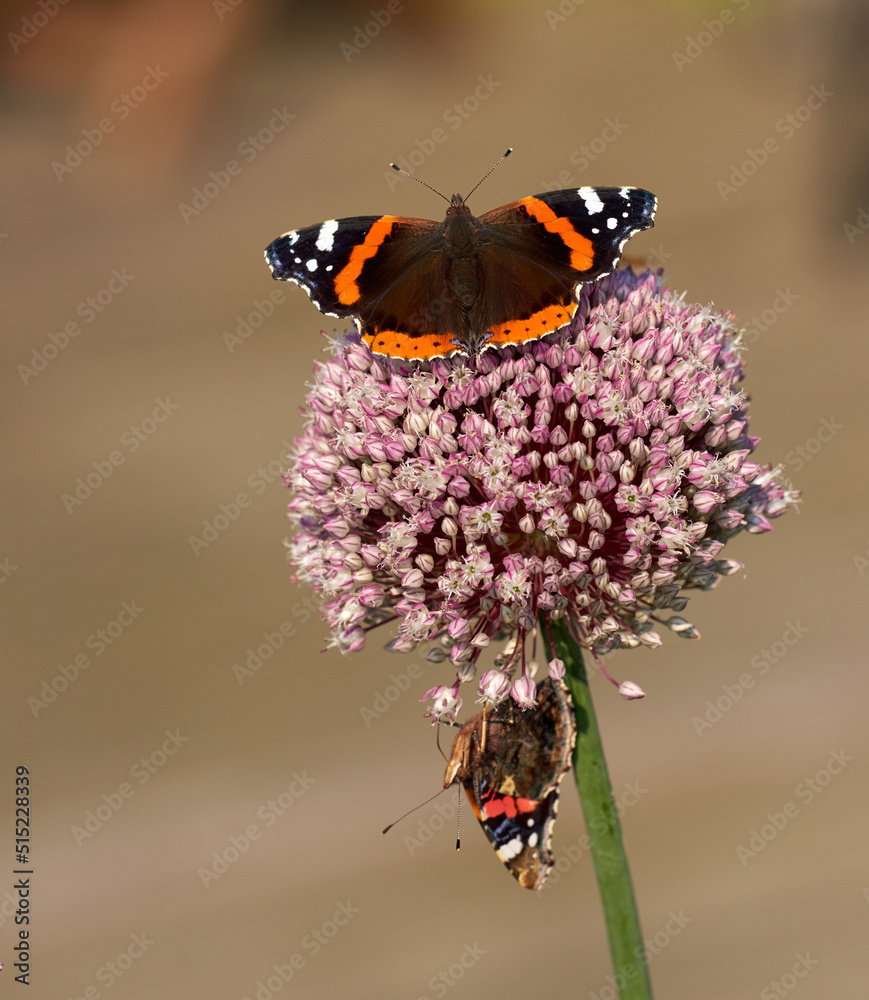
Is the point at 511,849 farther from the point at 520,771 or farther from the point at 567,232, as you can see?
the point at 567,232

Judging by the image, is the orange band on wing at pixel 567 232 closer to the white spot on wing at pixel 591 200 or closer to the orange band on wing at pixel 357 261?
the white spot on wing at pixel 591 200

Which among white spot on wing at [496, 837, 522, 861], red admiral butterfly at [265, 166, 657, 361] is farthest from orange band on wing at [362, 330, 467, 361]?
white spot on wing at [496, 837, 522, 861]

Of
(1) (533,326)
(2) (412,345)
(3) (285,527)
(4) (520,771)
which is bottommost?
(4) (520,771)

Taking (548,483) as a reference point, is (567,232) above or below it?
above

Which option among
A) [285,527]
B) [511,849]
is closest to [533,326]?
[511,849]

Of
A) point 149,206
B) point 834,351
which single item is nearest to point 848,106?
point 834,351

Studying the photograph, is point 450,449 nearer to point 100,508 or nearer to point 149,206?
point 100,508

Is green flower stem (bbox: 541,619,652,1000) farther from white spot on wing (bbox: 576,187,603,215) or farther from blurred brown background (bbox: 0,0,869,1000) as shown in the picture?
blurred brown background (bbox: 0,0,869,1000)

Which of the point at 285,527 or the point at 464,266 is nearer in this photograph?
the point at 464,266
